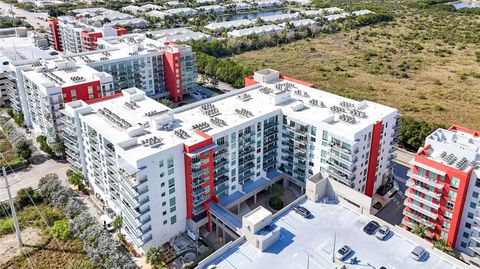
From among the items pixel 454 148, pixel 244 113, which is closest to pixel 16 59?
pixel 244 113

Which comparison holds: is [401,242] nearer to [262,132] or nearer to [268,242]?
[268,242]

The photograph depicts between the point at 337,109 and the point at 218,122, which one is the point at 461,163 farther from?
the point at 218,122

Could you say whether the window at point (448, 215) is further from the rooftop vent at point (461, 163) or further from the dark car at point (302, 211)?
the dark car at point (302, 211)

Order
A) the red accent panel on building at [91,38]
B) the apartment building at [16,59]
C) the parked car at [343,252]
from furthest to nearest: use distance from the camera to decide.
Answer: the red accent panel on building at [91,38], the apartment building at [16,59], the parked car at [343,252]

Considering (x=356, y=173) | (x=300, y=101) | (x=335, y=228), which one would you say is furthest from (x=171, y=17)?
(x=335, y=228)

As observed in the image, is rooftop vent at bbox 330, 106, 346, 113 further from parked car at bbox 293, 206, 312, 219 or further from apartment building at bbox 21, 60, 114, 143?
apartment building at bbox 21, 60, 114, 143

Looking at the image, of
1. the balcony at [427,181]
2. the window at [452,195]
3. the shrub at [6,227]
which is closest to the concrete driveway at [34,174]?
the shrub at [6,227]

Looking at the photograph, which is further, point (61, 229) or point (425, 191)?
point (61, 229)
